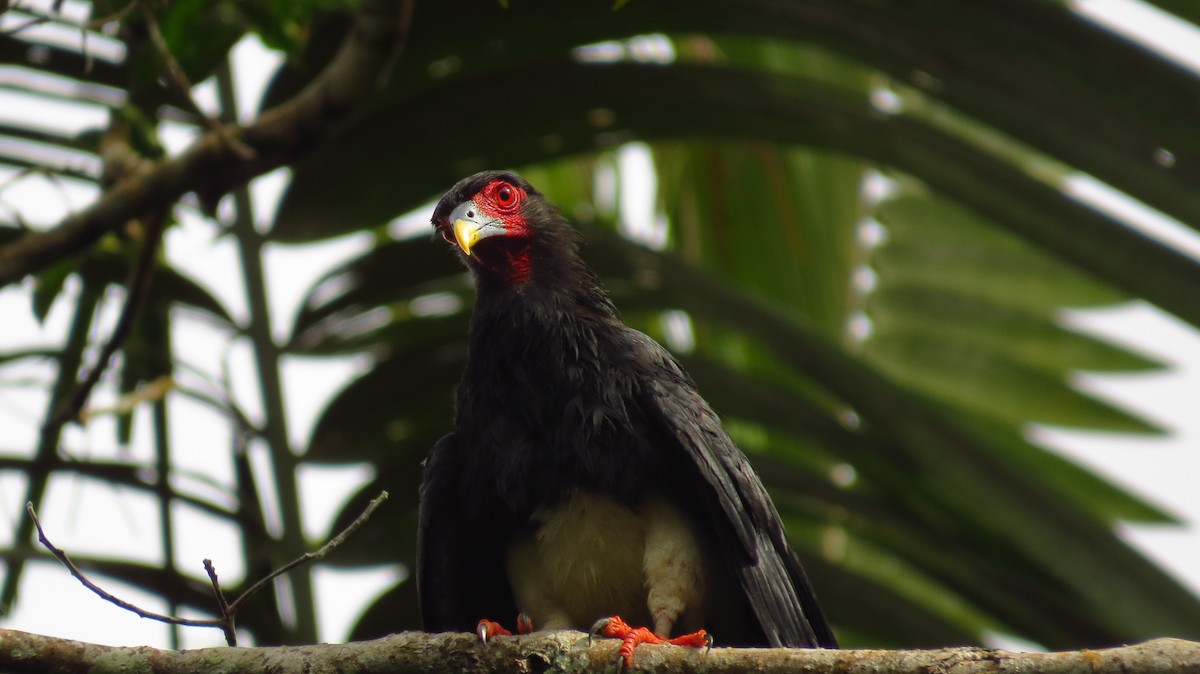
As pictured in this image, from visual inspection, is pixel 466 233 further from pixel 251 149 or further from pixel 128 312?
pixel 128 312

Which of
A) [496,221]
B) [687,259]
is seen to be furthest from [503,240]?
[687,259]

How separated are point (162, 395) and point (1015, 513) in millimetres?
2842

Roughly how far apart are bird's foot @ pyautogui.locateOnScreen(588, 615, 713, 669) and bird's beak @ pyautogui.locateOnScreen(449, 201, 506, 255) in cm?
135

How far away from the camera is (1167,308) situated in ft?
13.6

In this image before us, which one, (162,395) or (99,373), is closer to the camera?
→ (99,373)

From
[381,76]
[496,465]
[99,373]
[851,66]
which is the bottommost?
[496,465]

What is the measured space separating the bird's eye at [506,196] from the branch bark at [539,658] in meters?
1.70

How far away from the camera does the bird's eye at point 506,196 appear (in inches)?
185

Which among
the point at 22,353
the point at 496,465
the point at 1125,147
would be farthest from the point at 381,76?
the point at 1125,147

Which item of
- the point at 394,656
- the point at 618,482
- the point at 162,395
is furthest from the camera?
the point at 162,395

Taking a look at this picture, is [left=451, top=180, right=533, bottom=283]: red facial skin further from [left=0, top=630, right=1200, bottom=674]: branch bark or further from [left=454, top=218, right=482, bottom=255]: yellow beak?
[left=0, top=630, right=1200, bottom=674]: branch bark

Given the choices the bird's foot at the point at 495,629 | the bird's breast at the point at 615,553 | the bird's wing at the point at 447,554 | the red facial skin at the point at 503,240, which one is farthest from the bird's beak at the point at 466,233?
the bird's foot at the point at 495,629

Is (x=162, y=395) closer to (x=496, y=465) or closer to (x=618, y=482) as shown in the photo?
(x=496, y=465)

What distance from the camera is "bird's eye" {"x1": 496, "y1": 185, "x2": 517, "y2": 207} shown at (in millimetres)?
4688
